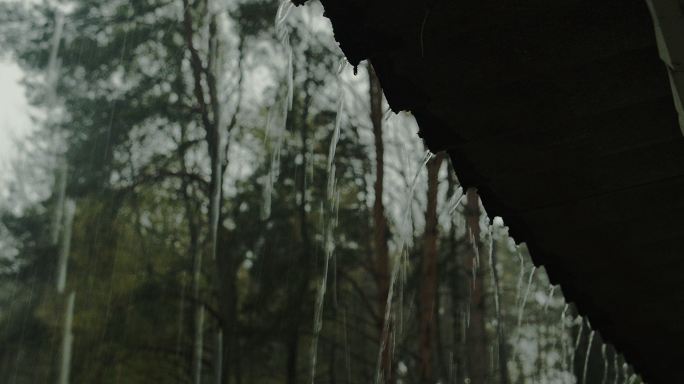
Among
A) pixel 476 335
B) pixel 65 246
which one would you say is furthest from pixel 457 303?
pixel 65 246

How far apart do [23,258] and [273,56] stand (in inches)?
200

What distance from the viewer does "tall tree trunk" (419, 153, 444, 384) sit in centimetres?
945

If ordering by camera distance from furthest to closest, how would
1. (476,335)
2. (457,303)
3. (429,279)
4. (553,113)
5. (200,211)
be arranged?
(200,211), (457,303), (476,335), (429,279), (553,113)

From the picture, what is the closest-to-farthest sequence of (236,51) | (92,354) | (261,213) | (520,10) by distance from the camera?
(520,10) < (92,354) < (261,213) < (236,51)

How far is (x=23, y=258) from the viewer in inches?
462

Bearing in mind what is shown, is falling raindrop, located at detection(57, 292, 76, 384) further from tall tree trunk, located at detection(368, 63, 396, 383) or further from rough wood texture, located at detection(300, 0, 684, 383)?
rough wood texture, located at detection(300, 0, 684, 383)

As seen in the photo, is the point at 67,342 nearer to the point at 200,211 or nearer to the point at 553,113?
the point at 200,211

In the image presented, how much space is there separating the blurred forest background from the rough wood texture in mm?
8726

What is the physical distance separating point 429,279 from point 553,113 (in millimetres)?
8546

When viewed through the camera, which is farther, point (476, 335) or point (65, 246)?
point (65, 246)

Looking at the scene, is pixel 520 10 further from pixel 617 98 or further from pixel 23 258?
pixel 23 258

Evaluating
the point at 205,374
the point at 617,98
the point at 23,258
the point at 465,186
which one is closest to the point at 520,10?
the point at 617,98

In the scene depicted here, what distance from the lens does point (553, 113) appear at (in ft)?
4.92

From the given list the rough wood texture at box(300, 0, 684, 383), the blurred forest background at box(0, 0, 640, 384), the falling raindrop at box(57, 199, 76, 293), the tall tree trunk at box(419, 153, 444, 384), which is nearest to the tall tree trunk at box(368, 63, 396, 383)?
the blurred forest background at box(0, 0, 640, 384)
